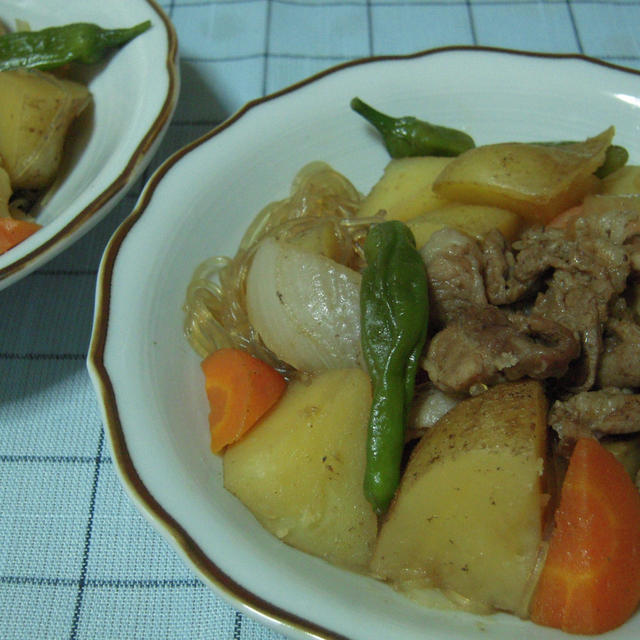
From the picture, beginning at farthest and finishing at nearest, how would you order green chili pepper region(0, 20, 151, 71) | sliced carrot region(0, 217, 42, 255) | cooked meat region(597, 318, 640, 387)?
green chili pepper region(0, 20, 151, 71) < sliced carrot region(0, 217, 42, 255) < cooked meat region(597, 318, 640, 387)

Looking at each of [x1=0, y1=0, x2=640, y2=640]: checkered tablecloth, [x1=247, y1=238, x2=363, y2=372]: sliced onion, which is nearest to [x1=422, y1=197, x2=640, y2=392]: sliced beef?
[x1=247, y1=238, x2=363, y2=372]: sliced onion

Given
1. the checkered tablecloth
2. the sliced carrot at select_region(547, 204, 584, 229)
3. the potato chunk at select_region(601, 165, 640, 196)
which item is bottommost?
the checkered tablecloth

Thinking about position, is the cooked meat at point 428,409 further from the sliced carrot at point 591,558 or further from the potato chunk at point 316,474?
the sliced carrot at point 591,558

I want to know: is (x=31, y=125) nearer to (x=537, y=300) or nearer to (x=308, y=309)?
(x=308, y=309)

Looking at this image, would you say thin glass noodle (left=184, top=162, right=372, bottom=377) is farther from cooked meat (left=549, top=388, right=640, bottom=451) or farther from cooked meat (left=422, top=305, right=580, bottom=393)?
cooked meat (left=549, top=388, right=640, bottom=451)

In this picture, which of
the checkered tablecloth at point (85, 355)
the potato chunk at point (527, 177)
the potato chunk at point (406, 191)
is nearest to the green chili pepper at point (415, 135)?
the potato chunk at point (406, 191)

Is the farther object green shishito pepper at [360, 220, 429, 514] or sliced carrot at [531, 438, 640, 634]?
green shishito pepper at [360, 220, 429, 514]

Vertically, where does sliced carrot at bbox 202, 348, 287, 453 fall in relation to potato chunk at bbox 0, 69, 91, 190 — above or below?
below
